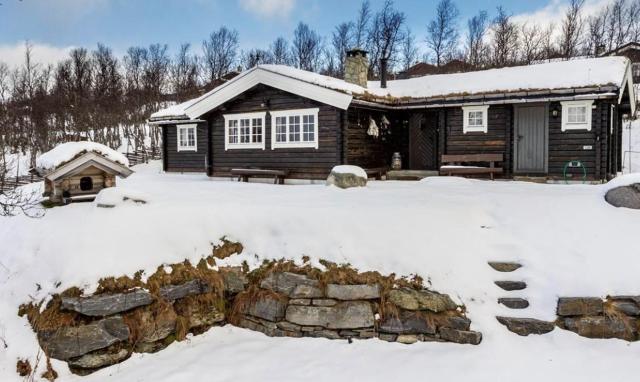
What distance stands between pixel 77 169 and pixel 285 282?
4770 mm

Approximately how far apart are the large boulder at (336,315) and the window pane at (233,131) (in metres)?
10.5

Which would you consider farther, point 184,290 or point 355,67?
point 355,67

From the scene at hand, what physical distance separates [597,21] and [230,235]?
125ft

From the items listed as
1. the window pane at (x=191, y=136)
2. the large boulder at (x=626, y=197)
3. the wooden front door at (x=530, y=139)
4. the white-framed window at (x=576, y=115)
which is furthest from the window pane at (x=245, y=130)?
the large boulder at (x=626, y=197)

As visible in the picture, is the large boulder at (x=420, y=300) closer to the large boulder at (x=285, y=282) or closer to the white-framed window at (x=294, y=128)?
the large boulder at (x=285, y=282)

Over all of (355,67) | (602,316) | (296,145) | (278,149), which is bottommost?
(602,316)

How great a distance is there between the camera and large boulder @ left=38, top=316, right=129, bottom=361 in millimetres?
5621

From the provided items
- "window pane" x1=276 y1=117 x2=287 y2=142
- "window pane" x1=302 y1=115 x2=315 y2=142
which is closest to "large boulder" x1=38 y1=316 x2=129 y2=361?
"window pane" x1=302 y1=115 x2=315 y2=142

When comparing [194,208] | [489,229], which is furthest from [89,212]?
[489,229]

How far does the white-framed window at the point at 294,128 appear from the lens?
1401cm

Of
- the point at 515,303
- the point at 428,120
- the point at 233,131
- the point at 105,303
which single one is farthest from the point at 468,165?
the point at 105,303

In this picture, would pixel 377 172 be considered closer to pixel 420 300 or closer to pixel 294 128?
pixel 294 128

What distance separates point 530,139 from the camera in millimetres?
13969

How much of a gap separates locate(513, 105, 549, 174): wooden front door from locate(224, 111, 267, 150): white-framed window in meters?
8.10
